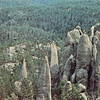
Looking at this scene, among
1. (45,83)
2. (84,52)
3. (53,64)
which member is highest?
(84,52)

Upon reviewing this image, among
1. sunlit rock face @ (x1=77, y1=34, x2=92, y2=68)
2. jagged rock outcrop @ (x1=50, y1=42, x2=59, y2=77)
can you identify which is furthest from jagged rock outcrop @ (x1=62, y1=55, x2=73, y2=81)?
jagged rock outcrop @ (x1=50, y1=42, x2=59, y2=77)

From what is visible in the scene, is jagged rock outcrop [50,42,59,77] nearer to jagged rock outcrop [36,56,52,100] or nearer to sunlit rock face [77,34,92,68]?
sunlit rock face [77,34,92,68]

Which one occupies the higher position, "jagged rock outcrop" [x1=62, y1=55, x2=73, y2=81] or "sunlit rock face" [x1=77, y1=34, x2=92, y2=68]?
"sunlit rock face" [x1=77, y1=34, x2=92, y2=68]

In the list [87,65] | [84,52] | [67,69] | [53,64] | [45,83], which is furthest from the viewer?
[53,64]

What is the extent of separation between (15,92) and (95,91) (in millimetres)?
9688

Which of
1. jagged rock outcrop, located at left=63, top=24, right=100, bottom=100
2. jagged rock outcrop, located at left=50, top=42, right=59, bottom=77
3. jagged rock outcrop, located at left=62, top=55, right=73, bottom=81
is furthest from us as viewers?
jagged rock outcrop, located at left=50, top=42, right=59, bottom=77

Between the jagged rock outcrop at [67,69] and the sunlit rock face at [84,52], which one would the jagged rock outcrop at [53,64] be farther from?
the sunlit rock face at [84,52]

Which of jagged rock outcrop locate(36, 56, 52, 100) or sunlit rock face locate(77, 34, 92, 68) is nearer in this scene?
jagged rock outcrop locate(36, 56, 52, 100)

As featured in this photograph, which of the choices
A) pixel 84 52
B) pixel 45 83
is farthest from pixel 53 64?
pixel 45 83

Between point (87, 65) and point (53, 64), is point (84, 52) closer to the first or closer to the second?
point (87, 65)

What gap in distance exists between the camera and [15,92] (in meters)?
43.1

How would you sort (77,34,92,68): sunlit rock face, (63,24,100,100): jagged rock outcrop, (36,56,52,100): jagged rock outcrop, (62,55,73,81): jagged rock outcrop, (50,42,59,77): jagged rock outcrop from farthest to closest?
(50,42,59,77): jagged rock outcrop
(62,55,73,81): jagged rock outcrop
(77,34,92,68): sunlit rock face
(63,24,100,100): jagged rock outcrop
(36,56,52,100): jagged rock outcrop

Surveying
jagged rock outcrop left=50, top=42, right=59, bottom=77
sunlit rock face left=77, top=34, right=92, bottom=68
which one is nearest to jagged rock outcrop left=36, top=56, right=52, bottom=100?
sunlit rock face left=77, top=34, right=92, bottom=68

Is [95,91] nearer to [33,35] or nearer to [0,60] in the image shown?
[0,60]
